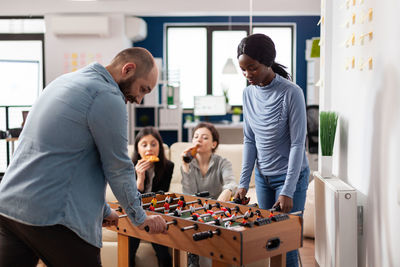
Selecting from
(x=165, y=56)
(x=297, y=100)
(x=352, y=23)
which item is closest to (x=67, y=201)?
(x=297, y=100)

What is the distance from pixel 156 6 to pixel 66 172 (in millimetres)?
6002

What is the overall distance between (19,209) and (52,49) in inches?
242

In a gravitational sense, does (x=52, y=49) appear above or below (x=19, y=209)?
above

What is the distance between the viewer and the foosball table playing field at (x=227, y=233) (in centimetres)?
191

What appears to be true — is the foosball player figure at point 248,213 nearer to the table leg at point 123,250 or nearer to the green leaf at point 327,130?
the table leg at point 123,250

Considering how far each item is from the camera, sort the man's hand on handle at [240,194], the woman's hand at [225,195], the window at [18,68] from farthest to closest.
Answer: the window at [18,68]
the woman's hand at [225,195]
the man's hand on handle at [240,194]

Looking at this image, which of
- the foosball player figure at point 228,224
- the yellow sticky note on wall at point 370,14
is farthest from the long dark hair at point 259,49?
the foosball player figure at point 228,224

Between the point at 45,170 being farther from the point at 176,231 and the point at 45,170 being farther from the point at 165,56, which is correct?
the point at 165,56

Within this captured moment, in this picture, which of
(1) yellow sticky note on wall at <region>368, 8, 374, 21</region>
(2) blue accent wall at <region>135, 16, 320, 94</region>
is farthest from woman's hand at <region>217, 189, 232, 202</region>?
(2) blue accent wall at <region>135, 16, 320, 94</region>

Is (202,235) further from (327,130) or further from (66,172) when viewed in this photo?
(327,130)

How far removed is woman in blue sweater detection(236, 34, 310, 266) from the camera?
2.31 meters

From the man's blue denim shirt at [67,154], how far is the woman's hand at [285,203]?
0.90 meters

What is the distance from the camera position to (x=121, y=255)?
2496 mm

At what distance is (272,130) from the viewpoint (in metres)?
2.42
